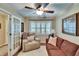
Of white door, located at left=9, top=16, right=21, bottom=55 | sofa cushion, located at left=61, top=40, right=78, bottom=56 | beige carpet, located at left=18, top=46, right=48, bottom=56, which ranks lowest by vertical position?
beige carpet, located at left=18, top=46, right=48, bottom=56

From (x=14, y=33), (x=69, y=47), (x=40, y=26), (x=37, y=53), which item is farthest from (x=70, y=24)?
(x=14, y=33)

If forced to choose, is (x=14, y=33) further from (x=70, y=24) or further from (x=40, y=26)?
(x=70, y=24)

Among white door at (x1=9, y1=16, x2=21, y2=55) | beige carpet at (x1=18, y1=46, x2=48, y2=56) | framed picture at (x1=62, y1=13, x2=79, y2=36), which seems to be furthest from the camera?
white door at (x1=9, y1=16, x2=21, y2=55)

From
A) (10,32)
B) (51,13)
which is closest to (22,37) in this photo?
(10,32)

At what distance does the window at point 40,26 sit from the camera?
2112 mm

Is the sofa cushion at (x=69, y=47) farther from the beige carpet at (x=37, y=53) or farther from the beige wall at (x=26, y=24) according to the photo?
the beige wall at (x=26, y=24)

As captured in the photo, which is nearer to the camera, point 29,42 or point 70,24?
point 70,24

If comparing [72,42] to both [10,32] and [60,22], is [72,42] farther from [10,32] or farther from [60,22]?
[10,32]

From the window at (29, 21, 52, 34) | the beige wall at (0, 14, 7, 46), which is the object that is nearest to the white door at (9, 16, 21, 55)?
the beige wall at (0, 14, 7, 46)

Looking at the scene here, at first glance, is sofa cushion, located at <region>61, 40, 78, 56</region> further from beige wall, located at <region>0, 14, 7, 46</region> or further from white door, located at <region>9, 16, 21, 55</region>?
beige wall, located at <region>0, 14, 7, 46</region>

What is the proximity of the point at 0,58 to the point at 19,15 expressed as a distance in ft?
3.25

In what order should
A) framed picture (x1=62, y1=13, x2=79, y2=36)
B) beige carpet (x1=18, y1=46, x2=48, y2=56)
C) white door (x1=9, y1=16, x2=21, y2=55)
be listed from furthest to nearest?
white door (x1=9, y1=16, x2=21, y2=55)
framed picture (x1=62, y1=13, x2=79, y2=36)
beige carpet (x1=18, y1=46, x2=48, y2=56)

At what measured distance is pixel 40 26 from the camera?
2111 mm

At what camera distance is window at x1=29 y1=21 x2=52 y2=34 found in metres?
2.11
